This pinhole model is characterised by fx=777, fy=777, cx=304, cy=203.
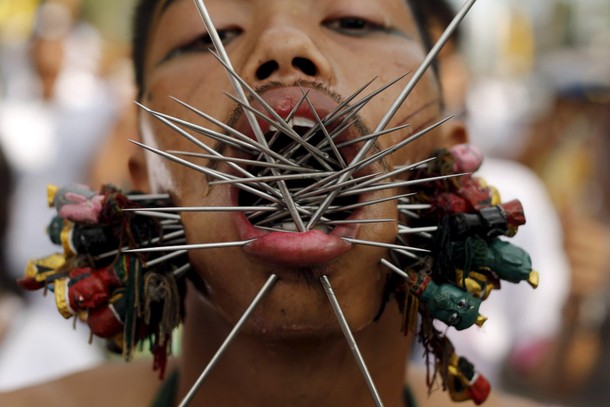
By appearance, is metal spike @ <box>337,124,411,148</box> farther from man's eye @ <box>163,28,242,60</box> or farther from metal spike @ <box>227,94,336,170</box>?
man's eye @ <box>163,28,242,60</box>

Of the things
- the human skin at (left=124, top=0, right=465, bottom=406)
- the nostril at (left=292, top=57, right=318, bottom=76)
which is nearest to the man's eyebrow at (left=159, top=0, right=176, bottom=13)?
the human skin at (left=124, top=0, right=465, bottom=406)

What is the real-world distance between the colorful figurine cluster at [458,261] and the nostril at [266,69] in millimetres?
371

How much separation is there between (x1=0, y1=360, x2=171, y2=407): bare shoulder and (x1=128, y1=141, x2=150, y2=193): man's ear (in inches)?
20.8

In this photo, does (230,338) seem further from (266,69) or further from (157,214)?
(266,69)

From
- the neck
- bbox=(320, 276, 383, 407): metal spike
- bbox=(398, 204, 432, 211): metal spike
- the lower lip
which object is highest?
bbox=(398, 204, 432, 211): metal spike

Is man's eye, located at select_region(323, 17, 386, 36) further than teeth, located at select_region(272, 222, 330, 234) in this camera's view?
Yes

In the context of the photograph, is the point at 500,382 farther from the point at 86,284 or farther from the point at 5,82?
the point at 5,82

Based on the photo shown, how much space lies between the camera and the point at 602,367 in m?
3.98

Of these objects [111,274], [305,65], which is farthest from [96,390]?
[305,65]

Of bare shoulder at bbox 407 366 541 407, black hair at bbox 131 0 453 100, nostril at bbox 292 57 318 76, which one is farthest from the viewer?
bare shoulder at bbox 407 366 541 407

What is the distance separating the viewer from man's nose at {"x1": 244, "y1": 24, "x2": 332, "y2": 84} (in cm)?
142

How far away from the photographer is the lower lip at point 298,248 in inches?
49.6

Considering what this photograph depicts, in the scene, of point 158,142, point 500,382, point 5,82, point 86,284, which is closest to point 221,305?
point 86,284

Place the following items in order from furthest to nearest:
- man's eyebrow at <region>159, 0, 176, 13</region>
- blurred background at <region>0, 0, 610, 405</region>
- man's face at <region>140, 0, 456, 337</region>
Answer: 1. blurred background at <region>0, 0, 610, 405</region>
2. man's eyebrow at <region>159, 0, 176, 13</region>
3. man's face at <region>140, 0, 456, 337</region>
